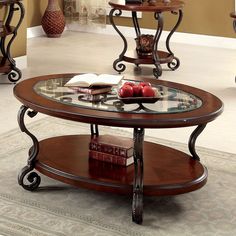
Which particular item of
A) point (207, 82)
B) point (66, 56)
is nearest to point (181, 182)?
point (207, 82)

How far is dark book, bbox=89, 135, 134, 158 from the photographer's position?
3.28 meters

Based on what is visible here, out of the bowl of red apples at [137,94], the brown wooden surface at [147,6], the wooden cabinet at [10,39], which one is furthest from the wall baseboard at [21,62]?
the bowl of red apples at [137,94]

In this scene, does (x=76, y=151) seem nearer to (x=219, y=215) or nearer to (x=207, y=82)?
(x=219, y=215)

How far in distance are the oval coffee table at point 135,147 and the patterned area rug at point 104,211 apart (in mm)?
98

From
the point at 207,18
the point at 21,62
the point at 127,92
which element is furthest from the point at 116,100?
the point at 207,18

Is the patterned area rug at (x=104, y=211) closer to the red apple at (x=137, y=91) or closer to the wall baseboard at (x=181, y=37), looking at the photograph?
the red apple at (x=137, y=91)

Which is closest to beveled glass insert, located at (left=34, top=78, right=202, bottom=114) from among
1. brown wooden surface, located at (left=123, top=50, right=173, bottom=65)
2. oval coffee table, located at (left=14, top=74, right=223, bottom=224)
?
oval coffee table, located at (left=14, top=74, right=223, bottom=224)

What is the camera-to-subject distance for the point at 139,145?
3.02 meters

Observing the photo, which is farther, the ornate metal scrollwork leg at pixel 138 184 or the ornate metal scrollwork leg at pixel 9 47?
the ornate metal scrollwork leg at pixel 9 47

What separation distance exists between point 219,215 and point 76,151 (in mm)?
881

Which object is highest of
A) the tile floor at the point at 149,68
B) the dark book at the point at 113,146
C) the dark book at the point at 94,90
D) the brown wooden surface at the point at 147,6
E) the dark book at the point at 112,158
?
the brown wooden surface at the point at 147,6

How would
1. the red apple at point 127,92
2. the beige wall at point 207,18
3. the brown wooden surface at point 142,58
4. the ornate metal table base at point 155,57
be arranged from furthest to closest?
1. the beige wall at point 207,18
2. the brown wooden surface at point 142,58
3. the ornate metal table base at point 155,57
4. the red apple at point 127,92

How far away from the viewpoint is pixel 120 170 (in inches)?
128

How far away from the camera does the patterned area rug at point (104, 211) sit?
2930 mm
